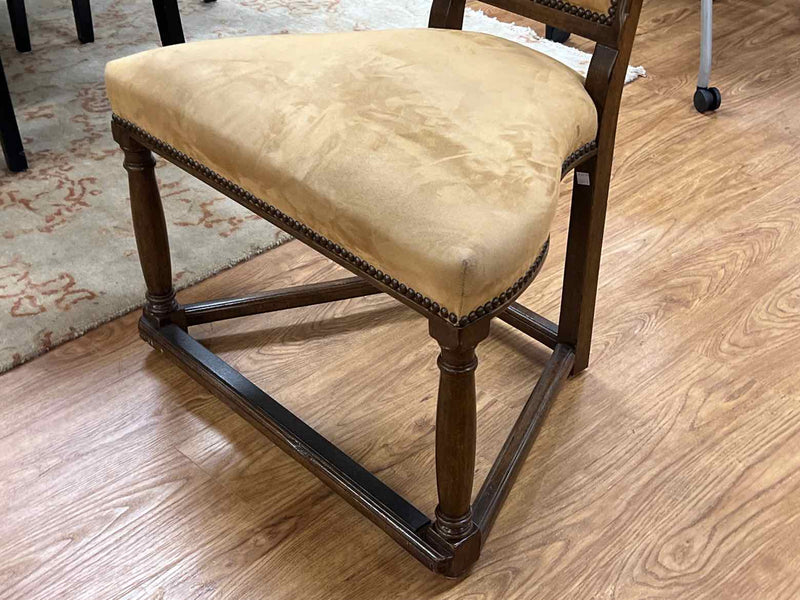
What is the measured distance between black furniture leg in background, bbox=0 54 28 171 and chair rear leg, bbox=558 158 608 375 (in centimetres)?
109

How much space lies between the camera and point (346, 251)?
98cm

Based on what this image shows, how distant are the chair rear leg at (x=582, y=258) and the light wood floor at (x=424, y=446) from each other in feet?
0.25

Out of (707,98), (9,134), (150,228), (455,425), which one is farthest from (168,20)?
(455,425)

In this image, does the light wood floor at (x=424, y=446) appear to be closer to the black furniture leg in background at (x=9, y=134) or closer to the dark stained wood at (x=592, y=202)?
the dark stained wood at (x=592, y=202)

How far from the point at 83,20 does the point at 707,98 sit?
145cm

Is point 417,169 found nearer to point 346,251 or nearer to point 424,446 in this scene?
point 346,251

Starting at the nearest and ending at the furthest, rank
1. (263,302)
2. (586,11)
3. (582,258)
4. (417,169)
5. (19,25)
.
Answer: (417,169)
(586,11)
(582,258)
(263,302)
(19,25)

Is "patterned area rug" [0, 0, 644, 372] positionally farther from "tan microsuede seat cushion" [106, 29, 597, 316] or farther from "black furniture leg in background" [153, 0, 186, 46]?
"tan microsuede seat cushion" [106, 29, 597, 316]

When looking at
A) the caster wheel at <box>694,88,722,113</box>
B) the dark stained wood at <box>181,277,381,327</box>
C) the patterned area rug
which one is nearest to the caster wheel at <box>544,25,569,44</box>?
the patterned area rug

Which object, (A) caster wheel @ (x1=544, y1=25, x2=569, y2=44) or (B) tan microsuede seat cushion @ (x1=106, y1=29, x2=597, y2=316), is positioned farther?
(A) caster wheel @ (x1=544, y1=25, x2=569, y2=44)

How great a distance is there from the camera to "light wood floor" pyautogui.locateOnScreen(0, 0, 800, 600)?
1.09m

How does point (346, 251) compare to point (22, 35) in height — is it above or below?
above

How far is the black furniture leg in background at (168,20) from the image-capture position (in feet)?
6.67

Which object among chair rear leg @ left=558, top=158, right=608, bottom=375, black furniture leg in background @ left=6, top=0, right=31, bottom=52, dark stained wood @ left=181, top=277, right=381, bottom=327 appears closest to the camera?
chair rear leg @ left=558, top=158, right=608, bottom=375
